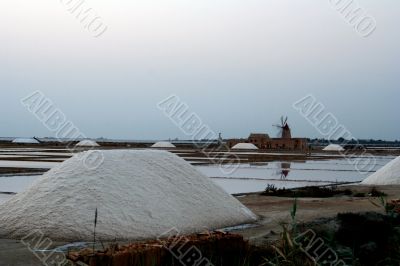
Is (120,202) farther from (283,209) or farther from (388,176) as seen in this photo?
(388,176)

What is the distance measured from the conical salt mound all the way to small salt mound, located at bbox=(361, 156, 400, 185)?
9.15 meters

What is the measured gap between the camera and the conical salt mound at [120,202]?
6727 mm

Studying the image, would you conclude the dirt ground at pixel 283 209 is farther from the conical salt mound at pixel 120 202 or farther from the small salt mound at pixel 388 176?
the small salt mound at pixel 388 176

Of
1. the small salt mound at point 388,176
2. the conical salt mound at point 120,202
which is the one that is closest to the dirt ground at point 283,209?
the conical salt mound at point 120,202

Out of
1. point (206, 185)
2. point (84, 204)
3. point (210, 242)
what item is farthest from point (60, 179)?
point (210, 242)

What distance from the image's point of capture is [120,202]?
6.99 m

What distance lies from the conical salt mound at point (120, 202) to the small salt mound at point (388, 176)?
9.15m

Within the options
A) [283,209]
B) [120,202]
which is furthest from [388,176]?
[120,202]

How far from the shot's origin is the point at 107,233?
21.6 ft

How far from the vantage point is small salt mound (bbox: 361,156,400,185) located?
53.1 feet

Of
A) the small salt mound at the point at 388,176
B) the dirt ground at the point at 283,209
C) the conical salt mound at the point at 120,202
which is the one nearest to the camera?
the conical salt mound at the point at 120,202

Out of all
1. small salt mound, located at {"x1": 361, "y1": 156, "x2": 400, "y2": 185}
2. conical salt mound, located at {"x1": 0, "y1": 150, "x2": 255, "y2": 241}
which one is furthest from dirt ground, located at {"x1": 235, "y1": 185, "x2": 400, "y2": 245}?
small salt mound, located at {"x1": 361, "y1": 156, "x2": 400, "y2": 185}

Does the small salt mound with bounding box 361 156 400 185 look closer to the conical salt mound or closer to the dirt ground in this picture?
the dirt ground

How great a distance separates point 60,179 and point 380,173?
38.1ft
